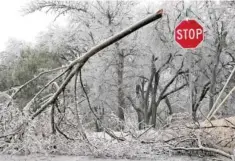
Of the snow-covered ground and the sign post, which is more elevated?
the sign post

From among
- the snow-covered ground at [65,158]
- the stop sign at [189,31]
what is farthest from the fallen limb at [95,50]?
the stop sign at [189,31]

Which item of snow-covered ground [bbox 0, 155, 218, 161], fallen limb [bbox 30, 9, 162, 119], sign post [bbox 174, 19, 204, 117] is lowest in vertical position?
snow-covered ground [bbox 0, 155, 218, 161]

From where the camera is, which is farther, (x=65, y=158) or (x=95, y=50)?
(x=65, y=158)

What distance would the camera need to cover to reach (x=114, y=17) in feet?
109

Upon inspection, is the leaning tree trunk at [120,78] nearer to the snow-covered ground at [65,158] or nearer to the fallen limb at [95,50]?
the snow-covered ground at [65,158]

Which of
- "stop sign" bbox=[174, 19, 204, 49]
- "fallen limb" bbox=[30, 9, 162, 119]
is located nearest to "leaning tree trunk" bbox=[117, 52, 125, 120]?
"stop sign" bbox=[174, 19, 204, 49]

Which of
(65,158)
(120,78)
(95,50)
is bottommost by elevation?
(65,158)

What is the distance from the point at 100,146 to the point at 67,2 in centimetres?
2847

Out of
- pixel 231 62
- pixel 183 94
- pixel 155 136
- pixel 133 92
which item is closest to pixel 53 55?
pixel 133 92

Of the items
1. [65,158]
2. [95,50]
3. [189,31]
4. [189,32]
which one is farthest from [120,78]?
[95,50]

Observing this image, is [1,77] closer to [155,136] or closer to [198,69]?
[198,69]

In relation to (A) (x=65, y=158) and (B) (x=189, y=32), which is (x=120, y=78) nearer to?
(B) (x=189, y=32)

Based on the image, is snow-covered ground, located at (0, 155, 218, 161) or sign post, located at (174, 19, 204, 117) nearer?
snow-covered ground, located at (0, 155, 218, 161)

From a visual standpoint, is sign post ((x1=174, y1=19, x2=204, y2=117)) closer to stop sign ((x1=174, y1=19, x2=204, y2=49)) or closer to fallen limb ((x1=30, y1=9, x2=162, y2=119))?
stop sign ((x1=174, y1=19, x2=204, y2=49))
